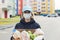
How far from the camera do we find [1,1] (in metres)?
5.79

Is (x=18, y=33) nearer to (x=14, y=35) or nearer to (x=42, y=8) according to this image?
(x=14, y=35)

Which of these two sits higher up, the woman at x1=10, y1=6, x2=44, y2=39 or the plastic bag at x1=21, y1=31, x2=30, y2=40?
the woman at x1=10, y1=6, x2=44, y2=39

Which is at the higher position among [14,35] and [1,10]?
[14,35]

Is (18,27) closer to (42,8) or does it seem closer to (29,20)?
(29,20)

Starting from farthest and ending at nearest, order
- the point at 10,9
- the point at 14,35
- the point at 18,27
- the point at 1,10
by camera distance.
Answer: the point at 10,9, the point at 1,10, the point at 18,27, the point at 14,35

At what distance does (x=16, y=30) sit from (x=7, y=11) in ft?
14.5

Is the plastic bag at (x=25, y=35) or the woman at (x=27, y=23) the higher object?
the woman at (x=27, y=23)

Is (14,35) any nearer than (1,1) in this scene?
Yes

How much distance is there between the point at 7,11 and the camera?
5758 millimetres

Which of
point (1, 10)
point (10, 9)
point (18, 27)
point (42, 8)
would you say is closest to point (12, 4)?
point (10, 9)

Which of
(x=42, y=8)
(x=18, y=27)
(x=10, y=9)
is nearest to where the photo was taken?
(x=18, y=27)

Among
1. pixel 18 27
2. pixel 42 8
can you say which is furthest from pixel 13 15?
pixel 18 27

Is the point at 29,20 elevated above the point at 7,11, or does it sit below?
above

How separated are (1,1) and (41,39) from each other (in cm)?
456
